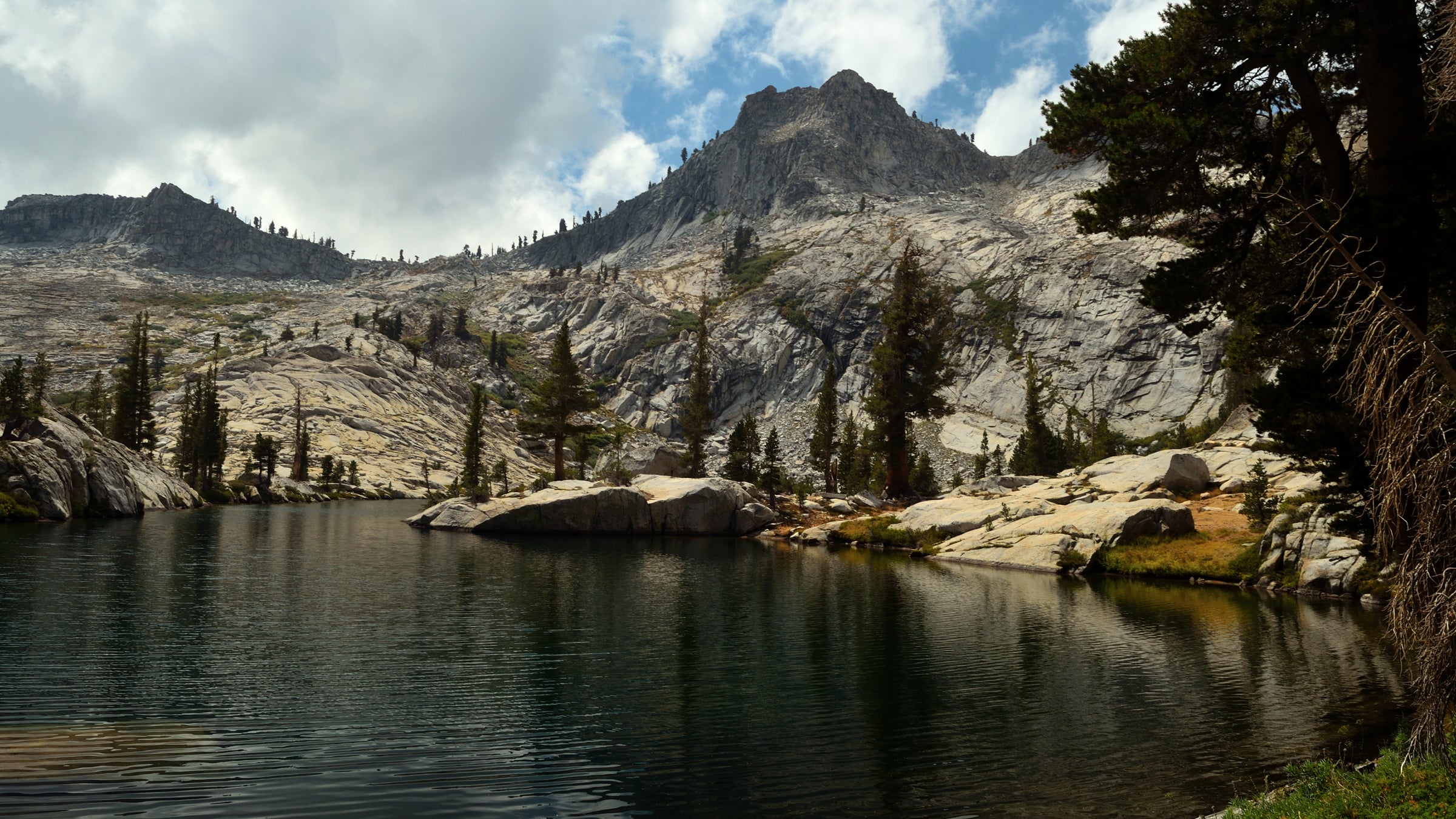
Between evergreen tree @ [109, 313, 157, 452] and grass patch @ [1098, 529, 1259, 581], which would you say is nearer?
grass patch @ [1098, 529, 1259, 581]

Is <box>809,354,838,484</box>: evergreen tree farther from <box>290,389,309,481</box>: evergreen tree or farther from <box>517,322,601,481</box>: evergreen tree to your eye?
<box>290,389,309,481</box>: evergreen tree

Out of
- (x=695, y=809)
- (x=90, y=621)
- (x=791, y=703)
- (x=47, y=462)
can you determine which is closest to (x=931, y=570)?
(x=791, y=703)

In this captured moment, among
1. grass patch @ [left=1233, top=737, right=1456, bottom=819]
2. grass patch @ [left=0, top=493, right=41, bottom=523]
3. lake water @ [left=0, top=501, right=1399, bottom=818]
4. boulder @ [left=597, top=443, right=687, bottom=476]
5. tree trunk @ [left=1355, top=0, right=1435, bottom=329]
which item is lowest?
lake water @ [left=0, top=501, right=1399, bottom=818]

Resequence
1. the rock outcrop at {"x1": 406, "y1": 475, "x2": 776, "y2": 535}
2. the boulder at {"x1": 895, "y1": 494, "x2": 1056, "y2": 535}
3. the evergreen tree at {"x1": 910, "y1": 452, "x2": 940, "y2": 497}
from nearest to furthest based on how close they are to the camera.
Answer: the boulder at {"x1": 895, "y1": 494, "x2": 1056, "y2": 535}, the rock outcrop at {"x1": 406, "y1": 475, "x2": 776, "y2": 535}, the evergreen tree at {"x1": 910, "y1": 452, "x2": 940, "y2": 497}

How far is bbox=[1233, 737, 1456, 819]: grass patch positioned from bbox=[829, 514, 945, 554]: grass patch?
151 ft

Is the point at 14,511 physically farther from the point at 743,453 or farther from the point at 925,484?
the point at 925,484

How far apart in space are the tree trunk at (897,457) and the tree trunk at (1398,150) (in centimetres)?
5775

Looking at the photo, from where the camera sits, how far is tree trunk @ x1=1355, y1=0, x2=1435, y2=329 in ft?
51.4

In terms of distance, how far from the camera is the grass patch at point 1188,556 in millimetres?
41562

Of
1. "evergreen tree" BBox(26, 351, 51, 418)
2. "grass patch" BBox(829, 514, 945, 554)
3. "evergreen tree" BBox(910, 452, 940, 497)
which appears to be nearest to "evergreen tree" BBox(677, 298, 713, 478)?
"evergreen tree" BBox(910, 452, 940, 497)

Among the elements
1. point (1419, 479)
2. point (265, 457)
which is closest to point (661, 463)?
point (265, 457)

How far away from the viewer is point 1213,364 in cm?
18812

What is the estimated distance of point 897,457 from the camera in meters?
76.9

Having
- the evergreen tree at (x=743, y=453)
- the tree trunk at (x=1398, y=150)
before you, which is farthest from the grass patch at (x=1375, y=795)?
the evergreen tree at (x=743, y=453)
